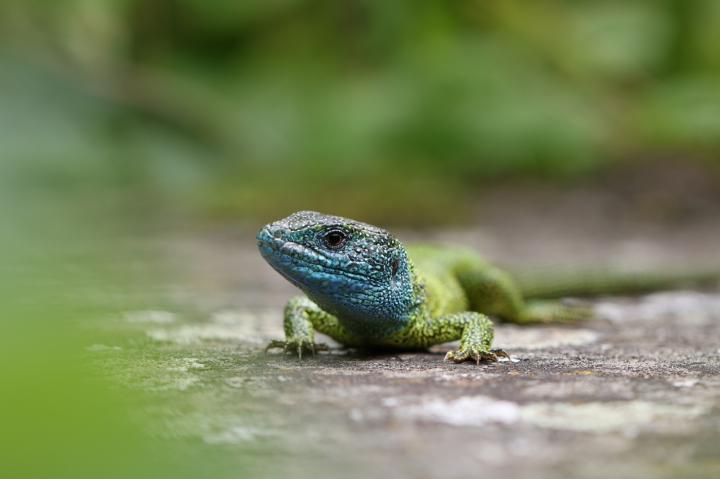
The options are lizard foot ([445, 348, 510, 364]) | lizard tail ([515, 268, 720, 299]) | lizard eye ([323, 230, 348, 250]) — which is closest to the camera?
lizard foot ([445, 348, 510, 364])

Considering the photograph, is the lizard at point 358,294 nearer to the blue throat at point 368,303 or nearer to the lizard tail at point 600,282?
the blue throat at point 368,303

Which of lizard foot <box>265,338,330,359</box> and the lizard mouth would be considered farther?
lizard foot <box>265,338,330,359</box>

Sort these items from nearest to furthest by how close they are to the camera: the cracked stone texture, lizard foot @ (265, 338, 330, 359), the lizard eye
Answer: the cracked stone texture < the lizard eye < lizard foot @ (265, 338, 330, 359)

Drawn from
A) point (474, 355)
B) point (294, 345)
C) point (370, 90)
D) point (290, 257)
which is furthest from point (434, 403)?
point (370, 90)

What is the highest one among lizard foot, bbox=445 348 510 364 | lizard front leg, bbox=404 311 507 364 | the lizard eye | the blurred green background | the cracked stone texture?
the blurred green background

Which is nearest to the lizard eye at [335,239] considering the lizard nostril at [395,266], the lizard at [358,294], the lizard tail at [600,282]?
the lizard at [358,294]

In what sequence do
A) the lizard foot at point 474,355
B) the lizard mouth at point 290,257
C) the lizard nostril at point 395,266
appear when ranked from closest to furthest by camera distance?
→ the lizard foot at point 474,355 → the lizard mouth at point 290,257 → the lizard nostril at point 395,266

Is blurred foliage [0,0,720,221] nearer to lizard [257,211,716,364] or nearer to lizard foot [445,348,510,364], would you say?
lizard [257,211,716,364]

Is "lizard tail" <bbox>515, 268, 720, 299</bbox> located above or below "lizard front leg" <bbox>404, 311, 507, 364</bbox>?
above

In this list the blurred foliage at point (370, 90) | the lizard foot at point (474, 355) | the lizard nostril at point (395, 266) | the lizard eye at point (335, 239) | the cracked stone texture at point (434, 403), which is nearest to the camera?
the cracked stone texture at point (434, 403)

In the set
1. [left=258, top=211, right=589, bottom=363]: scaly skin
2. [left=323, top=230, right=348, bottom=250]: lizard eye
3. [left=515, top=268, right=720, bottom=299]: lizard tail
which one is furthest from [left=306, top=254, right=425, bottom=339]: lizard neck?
[left=515, top=268, right=720, bottom=299]: lizard tail
